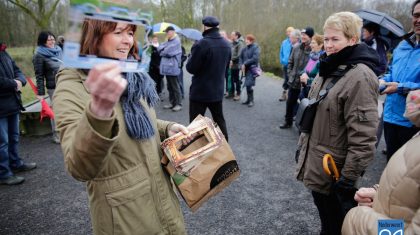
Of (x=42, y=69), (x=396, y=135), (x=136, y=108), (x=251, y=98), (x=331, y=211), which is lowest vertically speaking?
(x=251, y=98)

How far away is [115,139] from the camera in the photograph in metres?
0.89

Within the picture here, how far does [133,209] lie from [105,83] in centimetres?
72

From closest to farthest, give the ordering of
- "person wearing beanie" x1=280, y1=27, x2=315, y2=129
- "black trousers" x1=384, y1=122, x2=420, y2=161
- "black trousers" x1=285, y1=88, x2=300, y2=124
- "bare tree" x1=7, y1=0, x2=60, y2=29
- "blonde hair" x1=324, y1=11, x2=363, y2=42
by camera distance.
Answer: "bare tree" x1=7, y1=0, x2=60, y2=29 < "blonde hair" x1=324, y1=11, x2=363, y2=42 < "black trousers" x1=384, y1=122, x2=420, y2=161 < "person wearing beanie" x1=280, y1=27, x2=315, y2=129 < "black trousers" x1=285, y1=88, x2=300, y2=124

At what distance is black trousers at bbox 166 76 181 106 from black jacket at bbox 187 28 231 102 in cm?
230

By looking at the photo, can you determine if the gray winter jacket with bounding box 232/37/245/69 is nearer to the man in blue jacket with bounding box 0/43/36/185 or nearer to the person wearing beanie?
the person wearing beanie

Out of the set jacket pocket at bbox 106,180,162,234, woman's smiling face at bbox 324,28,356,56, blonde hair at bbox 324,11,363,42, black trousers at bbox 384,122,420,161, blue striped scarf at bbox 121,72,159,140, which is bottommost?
black trousers at bbox 384,122,420,161

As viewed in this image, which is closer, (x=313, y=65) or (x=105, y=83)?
(x=105, y=83)

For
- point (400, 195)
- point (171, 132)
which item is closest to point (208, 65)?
point (171, 132)

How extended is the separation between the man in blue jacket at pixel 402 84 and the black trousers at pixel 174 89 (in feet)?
14.5

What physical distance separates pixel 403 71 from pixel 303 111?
4.30 ft

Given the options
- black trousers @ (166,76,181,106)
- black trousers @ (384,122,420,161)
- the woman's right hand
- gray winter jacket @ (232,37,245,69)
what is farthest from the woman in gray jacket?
the woman's right hand

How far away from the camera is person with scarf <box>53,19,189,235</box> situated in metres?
0.86

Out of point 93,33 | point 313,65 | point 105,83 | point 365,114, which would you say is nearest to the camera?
point 105,83

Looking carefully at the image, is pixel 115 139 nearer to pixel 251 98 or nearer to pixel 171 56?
pixel 171 56
